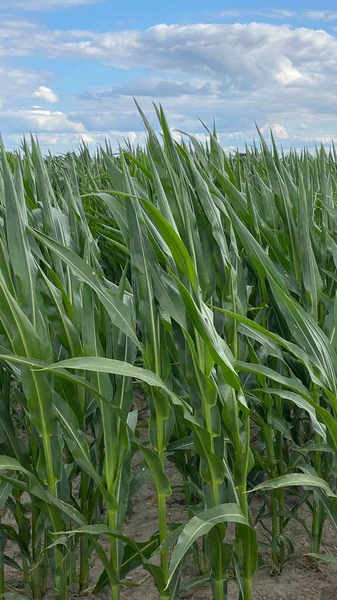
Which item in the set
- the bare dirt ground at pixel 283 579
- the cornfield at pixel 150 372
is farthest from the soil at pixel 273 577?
the cornfield at pixel 150 372

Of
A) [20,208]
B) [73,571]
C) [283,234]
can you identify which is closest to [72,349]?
[20,208]

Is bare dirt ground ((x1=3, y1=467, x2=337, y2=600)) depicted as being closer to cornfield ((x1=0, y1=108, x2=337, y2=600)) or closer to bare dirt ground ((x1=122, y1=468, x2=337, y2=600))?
bare dirt ground ((x1=122, y1=468, x2=337, y2=600))

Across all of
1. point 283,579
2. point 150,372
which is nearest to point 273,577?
point 283,579

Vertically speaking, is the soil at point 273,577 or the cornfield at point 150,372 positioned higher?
the cornfield at point 150,372

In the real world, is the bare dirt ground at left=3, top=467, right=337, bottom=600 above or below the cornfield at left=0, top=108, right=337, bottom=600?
below

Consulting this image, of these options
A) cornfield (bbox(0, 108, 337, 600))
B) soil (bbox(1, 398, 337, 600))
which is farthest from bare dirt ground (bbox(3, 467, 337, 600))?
cornfield (bbox(0, 108, 337, 600))

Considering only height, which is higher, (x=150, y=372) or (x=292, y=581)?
(x=150, y=372)

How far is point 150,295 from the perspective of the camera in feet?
3.88

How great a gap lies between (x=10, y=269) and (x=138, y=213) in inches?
10.6

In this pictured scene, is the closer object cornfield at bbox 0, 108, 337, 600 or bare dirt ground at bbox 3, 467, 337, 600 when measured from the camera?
cornfield at bbox 0, 108, 337, 600

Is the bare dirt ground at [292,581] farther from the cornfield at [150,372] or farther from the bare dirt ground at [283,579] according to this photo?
the cornfield at [150,372]

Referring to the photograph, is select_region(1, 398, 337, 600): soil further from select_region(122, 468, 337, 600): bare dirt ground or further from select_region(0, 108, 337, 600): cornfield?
select_region(0, 108, 337, 600): cornfield

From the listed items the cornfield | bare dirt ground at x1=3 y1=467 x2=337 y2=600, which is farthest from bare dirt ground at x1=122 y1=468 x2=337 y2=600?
the cornfield

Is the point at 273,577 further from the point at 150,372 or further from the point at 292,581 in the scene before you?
the point at 150,372
